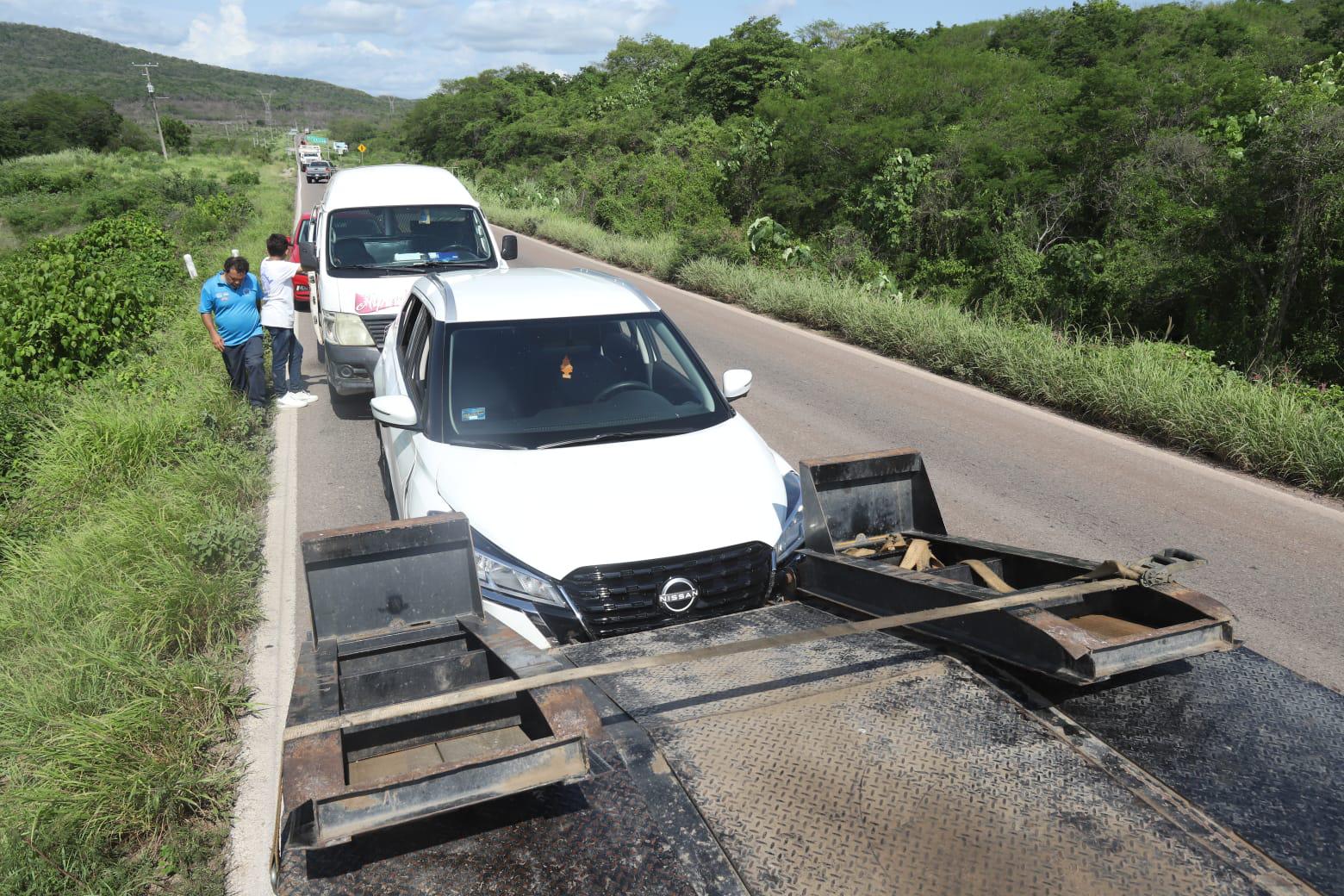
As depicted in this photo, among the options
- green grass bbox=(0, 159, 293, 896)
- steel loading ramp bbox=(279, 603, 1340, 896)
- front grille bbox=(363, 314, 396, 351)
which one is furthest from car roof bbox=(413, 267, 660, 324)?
front grille bbox=(363, 314, 396, 351)

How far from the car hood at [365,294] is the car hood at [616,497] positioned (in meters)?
5.18

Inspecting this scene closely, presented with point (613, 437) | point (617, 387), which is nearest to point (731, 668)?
point (613, 437)

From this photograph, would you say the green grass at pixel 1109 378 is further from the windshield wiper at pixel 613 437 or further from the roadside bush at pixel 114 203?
the roadside bush at pixel 114 203

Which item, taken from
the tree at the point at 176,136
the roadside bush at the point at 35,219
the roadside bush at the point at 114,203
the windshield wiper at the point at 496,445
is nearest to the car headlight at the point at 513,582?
the windshield wiper at the point at 496,445

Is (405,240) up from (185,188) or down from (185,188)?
up

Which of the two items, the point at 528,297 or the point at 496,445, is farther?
the point at 528,297

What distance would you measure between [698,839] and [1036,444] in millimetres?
7093

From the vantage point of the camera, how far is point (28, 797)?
11.2 ft

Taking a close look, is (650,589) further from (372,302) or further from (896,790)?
(372,302)

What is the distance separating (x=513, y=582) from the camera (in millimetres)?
3918

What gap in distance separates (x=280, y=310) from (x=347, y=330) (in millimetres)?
778

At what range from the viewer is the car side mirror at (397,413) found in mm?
4875

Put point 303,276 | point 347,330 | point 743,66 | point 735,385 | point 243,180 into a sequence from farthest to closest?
point 243,180, point 743,66, point 303,276, point 347,330, point 735,385

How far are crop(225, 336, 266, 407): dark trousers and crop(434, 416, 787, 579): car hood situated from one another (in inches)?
204
